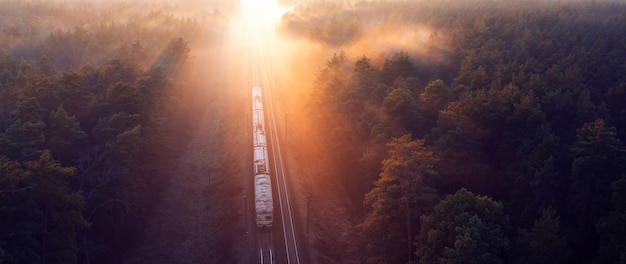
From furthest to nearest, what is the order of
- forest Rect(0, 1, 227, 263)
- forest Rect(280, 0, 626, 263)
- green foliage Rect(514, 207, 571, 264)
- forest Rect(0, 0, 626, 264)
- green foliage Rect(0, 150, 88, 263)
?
1. forest Rect(280, 0, 626, 263)
2. forest Rect(0, 0, 626, 264)
3. forest Rect(0, 1, 227, 263)
4. green foliage Rect(514, 207, 571, 264)
5. green foliage Rect(0, 150, 88, 263)

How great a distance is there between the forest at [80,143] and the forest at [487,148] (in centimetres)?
1861

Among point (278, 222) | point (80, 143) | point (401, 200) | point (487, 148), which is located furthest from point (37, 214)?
point (487, 148)

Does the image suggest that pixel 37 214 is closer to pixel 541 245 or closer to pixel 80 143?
pixel 80 143

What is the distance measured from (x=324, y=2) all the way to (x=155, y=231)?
112841 millimetres

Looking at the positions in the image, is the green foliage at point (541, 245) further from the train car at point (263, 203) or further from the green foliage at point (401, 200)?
the train car at point (263, 203)

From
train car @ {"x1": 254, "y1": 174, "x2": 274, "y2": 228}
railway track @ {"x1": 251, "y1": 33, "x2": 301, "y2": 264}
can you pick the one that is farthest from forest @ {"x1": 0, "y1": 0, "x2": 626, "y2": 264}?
train car @ {"x1": 254, "y1": 174, "x2": 274, "y2": 228}

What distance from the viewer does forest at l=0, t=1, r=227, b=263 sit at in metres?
27.6

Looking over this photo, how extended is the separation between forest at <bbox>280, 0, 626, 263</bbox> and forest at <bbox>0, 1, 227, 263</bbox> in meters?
18.6

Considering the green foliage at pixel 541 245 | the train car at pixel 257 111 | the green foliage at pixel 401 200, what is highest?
the train car at pixel 257 111

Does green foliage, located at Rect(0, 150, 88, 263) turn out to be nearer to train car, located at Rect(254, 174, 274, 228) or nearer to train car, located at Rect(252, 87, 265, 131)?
train car, located at Rect(254, 174, 274, 228)

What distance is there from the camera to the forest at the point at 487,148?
1126 inches

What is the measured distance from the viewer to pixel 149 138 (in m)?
46.5

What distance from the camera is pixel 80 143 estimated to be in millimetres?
40375

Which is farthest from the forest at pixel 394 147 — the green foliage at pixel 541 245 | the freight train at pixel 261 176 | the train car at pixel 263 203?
the freight train at pixel 261 176
